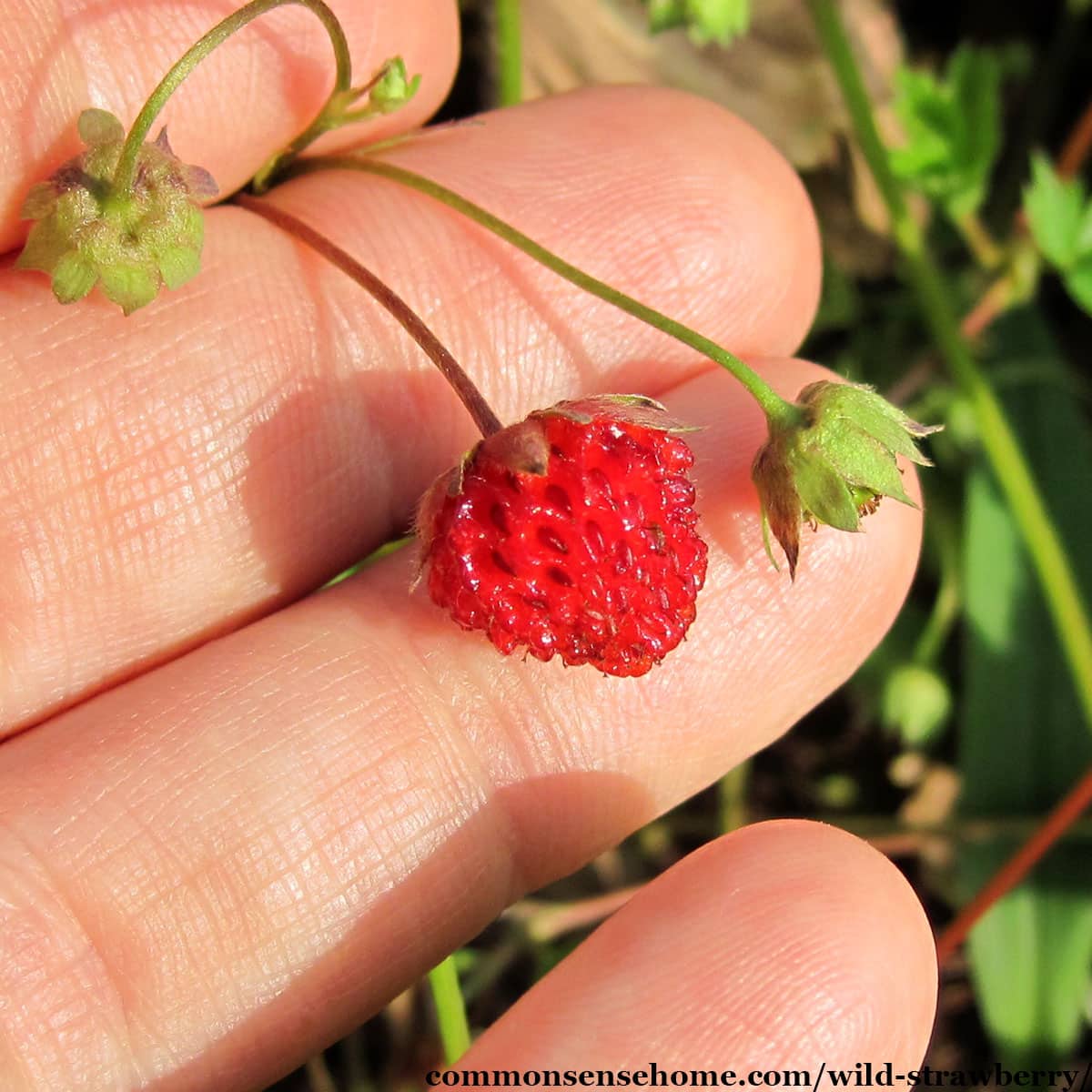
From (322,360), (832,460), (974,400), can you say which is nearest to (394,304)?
(322,360)

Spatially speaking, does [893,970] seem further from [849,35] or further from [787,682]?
[849,35]

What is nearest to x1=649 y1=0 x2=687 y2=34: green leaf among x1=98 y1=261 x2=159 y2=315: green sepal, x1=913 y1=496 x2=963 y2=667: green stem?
x1=98 y1=261 x2=159 y2=315: green sepal

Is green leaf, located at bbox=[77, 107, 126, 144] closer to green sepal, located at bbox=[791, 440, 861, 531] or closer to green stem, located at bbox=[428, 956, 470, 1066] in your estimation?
green sepal, located at bbox=[791, 440, 861, 531]

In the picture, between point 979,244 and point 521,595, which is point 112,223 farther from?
point 979,244

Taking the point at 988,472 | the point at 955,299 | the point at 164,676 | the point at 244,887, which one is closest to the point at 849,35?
the point at 955,299

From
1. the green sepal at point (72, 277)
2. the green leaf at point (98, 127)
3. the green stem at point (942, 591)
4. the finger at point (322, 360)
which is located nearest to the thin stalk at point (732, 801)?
the green stem at point (942, 591)

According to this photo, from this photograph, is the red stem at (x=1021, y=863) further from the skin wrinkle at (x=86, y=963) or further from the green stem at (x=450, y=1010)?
the skin wrinkle at (x=86, y=963)
